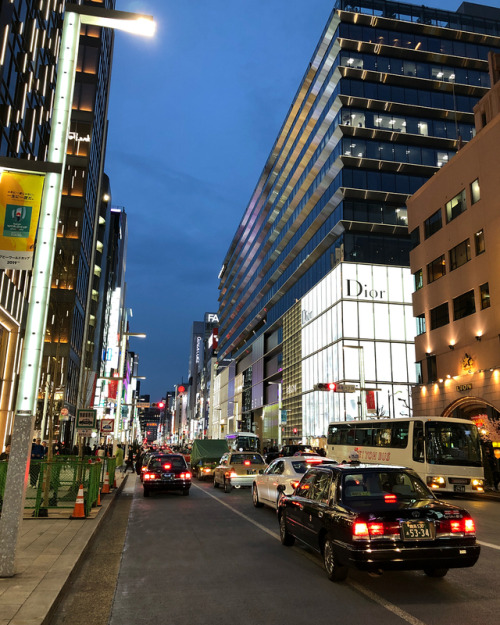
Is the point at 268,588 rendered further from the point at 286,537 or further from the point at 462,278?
the point at 462,278

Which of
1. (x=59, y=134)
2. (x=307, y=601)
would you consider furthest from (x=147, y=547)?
(x=59, y=134)

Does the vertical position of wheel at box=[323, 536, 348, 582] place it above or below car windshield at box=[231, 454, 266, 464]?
below

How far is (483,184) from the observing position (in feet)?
109

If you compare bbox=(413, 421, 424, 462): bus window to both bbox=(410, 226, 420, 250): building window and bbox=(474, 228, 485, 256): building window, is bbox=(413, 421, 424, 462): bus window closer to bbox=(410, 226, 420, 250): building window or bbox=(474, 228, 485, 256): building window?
bbox=(474, 228, 485, 256): building window

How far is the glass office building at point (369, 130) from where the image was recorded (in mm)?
54531

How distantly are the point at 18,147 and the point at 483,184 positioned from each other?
2710cm

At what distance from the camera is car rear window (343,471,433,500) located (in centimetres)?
770

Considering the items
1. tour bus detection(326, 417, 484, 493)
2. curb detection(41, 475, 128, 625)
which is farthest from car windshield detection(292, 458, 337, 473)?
tour bus detection(326, 417, 484, 493)

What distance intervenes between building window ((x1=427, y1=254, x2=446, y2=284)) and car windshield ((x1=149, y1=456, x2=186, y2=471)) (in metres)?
24.8

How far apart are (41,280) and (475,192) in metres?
32.5

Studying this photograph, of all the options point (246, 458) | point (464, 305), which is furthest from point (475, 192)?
point (246, 458)

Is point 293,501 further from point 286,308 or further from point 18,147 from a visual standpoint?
point 286,308

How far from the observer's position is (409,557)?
670 cm

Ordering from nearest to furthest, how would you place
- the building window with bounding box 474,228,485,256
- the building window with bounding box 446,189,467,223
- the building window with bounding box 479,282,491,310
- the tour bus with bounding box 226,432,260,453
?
the building window with bounding box 479,282,491,310
the building window with bounding box 474,228,485,256
the building window with bounding box 446,189,467,223
the tour bus with bounding box 226,432,260,453
